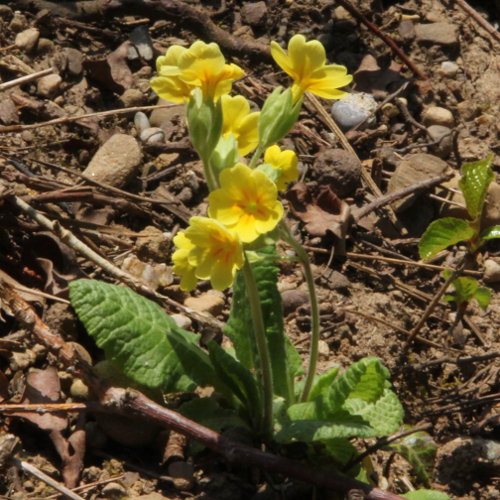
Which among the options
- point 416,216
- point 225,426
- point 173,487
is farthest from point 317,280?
point 173,487

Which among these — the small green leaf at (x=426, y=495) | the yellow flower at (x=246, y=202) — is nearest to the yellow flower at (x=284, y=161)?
the yellow flower at (x=246, y=202)

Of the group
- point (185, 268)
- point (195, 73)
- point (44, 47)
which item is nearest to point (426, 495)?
point (185, 268)

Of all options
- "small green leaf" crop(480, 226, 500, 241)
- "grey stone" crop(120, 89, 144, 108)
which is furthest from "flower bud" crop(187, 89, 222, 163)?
"grey stone" crop(120, 89, 144, 108)

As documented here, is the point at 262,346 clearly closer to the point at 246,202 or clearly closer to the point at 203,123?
the point at 246,202

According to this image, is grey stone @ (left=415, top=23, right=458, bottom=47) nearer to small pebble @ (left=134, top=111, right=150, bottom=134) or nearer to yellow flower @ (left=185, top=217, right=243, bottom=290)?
small pebble @ (left=134, top=111, right=150, bottom=134)

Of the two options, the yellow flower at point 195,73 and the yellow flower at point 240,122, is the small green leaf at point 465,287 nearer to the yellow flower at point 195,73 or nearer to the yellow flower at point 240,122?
the yellow flower at point 240,122
